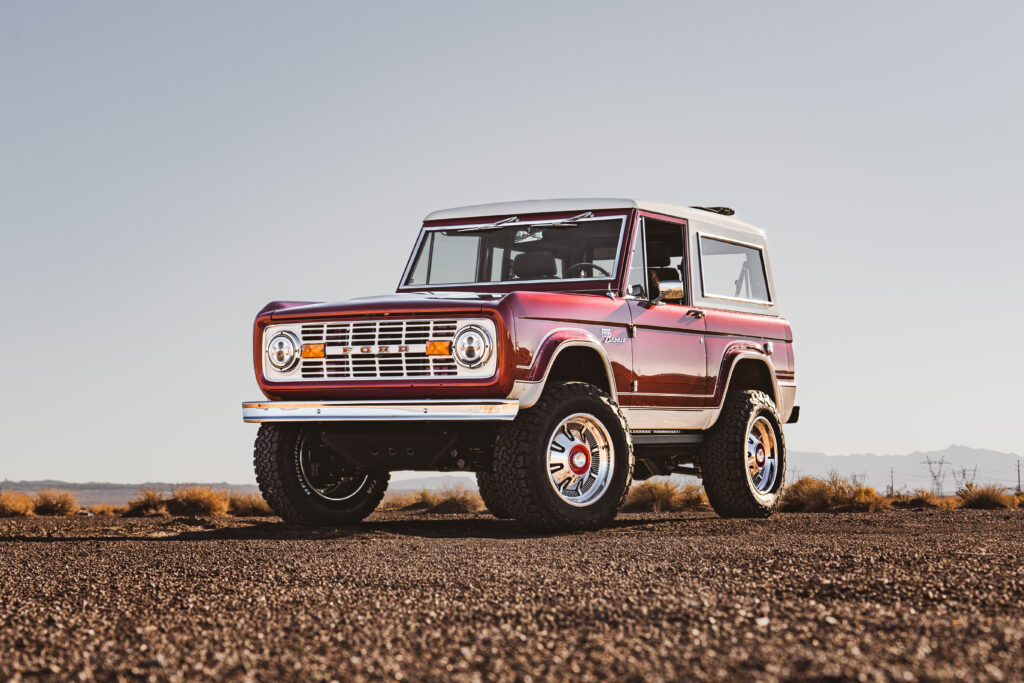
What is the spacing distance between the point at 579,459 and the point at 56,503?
40.3ft

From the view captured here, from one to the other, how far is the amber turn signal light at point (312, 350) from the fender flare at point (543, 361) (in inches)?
64.9

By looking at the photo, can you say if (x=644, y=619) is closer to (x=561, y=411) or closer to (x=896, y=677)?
(x=896, y=677)

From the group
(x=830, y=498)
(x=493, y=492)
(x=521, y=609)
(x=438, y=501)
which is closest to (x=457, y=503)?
(x=438, y=501)

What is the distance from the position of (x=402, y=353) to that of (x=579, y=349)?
1535 mm

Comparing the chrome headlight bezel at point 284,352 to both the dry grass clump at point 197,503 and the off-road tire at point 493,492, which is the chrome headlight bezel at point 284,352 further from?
the dry grass clump at point 197,503

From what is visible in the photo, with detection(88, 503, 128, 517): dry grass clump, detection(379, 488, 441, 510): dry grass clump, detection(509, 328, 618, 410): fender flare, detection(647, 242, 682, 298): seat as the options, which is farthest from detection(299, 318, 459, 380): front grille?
detection(88, 503, 128, 517): dry grass clump

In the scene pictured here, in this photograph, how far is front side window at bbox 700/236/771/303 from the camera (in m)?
11.2

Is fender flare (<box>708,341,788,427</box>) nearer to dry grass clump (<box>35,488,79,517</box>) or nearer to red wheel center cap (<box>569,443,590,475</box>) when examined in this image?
red wheel center cap (<box>569,443,590,475</box>)

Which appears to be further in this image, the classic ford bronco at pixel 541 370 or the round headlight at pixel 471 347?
the classic ford bronco at pixel 541 370

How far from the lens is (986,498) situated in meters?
16.8

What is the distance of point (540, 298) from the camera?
898 centimetres

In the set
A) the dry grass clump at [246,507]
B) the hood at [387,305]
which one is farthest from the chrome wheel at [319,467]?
the dry grass clump at [246,507]

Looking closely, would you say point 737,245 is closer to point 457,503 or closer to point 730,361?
point 730,361

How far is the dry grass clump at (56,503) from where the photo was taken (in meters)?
18.7
